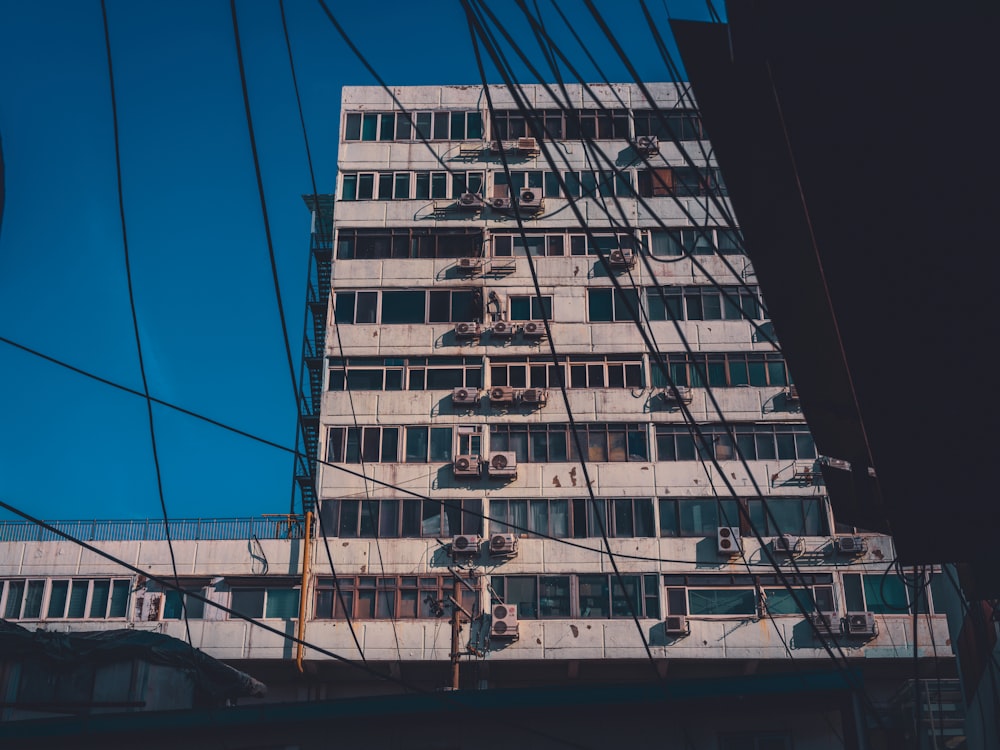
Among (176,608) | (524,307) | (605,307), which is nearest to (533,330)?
(524,307)

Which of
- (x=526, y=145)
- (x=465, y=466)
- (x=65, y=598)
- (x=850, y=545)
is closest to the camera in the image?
(x=850, y=545)

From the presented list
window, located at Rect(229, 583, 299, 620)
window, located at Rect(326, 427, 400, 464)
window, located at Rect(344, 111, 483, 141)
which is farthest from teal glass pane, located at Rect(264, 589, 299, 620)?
window, located at Rect(344, 111, 483, 141)

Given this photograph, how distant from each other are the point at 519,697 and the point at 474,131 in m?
23.8

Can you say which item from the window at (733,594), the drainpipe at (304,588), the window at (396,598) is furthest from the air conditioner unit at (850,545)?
the drainpipe at (304,588)

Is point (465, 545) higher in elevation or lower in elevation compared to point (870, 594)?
higher

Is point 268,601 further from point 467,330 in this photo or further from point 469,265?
point 469,265

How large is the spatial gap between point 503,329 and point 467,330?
1.06 m

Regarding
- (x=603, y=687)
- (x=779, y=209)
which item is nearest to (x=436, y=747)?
(x=603, y=687)

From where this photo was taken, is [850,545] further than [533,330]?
No

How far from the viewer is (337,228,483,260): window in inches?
1366

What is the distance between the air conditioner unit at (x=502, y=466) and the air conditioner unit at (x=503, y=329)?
385 centimetres

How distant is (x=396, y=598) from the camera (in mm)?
30281

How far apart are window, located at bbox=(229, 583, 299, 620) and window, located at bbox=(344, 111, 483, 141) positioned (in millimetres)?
14639

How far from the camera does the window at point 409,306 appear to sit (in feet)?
111
